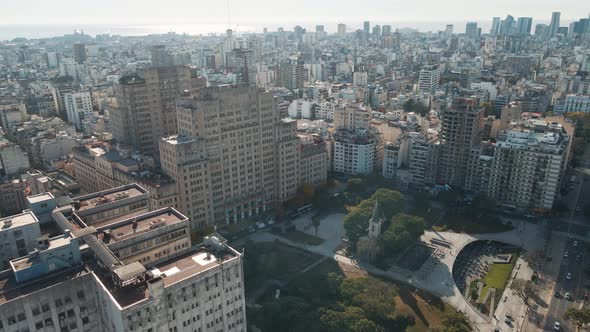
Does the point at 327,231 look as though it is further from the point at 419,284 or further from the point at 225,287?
the point at 225,287

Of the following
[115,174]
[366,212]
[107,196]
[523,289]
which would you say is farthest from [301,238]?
[115,174]

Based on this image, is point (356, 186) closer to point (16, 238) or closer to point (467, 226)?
point (467, 226)

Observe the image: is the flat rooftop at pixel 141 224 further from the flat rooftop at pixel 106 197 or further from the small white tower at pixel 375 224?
the small white tower at pixel 375 224

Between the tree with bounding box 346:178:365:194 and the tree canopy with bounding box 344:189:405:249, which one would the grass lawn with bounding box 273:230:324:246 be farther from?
the tree with bounding box 346:178:365:194

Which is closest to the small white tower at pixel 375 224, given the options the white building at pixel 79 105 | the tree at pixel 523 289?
the tree at pixel 523 289

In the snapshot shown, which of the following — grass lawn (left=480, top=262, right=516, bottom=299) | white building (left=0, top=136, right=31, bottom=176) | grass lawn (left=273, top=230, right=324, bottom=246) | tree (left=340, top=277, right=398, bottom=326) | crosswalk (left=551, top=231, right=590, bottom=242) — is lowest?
grass lawn (left=480, top=262, right=516, bottom=299)

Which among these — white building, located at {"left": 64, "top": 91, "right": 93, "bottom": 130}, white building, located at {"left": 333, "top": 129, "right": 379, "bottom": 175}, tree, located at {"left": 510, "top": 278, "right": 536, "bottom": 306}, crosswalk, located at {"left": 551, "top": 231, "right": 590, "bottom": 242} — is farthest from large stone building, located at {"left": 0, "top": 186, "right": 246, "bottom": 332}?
white building, located at {"left": 64, "top": 91, "right": 93, "bottom": 130}
